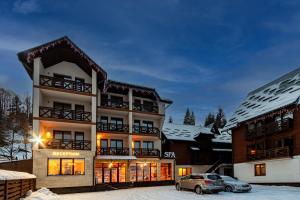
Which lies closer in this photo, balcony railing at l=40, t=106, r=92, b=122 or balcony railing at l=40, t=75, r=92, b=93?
balcony railing at l=40, t=106, r=92, b=122

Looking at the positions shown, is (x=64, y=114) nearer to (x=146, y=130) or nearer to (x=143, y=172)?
(x=146, y=130)

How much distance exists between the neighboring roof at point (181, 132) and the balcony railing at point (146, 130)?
16.8 feet

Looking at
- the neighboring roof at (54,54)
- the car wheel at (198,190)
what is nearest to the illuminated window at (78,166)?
the neighboring roof at (54,54)

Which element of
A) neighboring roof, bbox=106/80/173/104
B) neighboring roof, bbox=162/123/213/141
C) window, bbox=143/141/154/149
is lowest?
window, bbox=143/141/154/149

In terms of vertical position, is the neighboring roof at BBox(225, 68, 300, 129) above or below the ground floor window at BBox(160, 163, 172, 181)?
above

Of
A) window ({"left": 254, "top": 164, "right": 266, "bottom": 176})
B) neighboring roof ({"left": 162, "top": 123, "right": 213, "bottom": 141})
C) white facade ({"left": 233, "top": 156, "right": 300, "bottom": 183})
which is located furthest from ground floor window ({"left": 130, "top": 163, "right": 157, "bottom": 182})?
window ({"left": 254, "top": 164, "right": 266, "bottom": 176})

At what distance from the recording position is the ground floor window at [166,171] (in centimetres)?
3956

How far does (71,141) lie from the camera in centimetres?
3052

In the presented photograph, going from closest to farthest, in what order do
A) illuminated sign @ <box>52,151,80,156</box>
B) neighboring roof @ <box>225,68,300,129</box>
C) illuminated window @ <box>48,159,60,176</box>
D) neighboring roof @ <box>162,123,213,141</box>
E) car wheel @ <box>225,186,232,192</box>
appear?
car wheel @ <box>225,186,232,192</box> → illuminated window @ <box>48,159,60,176</box> → illuminated sign @ <box>52,151,80,156</box> → neighboring roof @ <box>225,68,300,129</box> → neighboring roof @ <box>162,123,213,141</box>

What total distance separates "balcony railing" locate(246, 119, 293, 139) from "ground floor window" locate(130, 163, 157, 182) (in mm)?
11593

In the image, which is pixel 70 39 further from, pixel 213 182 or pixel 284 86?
pixel 284 86

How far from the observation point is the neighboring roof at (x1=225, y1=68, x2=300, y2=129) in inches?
1219

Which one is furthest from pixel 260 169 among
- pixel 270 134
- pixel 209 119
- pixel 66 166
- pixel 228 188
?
pixel 209 119

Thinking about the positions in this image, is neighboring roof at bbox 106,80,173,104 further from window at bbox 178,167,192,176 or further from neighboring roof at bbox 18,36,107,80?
window at bbox 178,167,192,176
